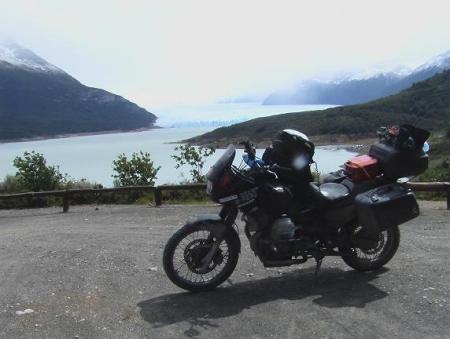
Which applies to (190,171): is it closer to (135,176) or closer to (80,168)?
(135,176)

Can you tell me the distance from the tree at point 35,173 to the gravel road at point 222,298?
30.7ft

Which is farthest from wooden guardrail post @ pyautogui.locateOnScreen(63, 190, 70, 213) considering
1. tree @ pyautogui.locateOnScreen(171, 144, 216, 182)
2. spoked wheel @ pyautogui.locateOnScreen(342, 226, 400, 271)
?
spoked wheel @ pyautogui.locateOnScreen(342, 226, 400, 271)

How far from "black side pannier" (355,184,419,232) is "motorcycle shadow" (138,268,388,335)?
617 millimetres

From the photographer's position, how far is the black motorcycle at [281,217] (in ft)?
16.2

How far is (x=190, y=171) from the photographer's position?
57.7 ft

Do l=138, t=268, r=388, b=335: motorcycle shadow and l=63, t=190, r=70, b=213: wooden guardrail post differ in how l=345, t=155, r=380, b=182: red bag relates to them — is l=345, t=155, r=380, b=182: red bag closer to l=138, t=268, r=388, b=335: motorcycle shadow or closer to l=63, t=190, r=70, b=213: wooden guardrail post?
l=138, t=268, r=388, b=335: motorcycle shadow

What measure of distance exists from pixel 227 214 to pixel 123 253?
7.55 feet

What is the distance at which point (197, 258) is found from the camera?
5.04m

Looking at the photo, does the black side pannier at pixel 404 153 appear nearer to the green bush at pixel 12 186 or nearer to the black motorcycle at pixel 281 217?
the black motorcycle at pixel 281 217

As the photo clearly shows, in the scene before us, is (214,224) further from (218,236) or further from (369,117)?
(369,117)

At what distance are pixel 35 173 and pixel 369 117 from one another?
274 ft

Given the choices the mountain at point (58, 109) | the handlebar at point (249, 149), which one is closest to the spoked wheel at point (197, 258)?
the handlebar at point (249, 149)

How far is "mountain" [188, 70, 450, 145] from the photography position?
81.1m

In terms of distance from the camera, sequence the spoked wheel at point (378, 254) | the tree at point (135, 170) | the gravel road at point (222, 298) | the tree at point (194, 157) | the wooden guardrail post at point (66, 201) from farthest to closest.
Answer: the tree at point (194, 157) < the tree at point (135, 170) < the wooden guardrail post at point (66, 201) < the spoked wheel at point (378, 254) < the gravel road at point (222, 298)
